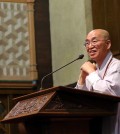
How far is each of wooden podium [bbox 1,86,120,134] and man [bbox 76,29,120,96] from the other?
15cm

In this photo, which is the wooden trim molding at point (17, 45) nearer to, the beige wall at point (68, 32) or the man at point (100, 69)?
the beige wall at point (68, 32)

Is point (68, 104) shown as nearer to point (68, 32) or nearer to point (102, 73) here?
point (102, 73)

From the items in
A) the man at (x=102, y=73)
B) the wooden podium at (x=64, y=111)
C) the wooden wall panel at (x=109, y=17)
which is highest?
the wooden wall panel at (x=109, y=17)

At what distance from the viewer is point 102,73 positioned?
3.11m

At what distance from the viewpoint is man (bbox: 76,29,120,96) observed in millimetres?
2898

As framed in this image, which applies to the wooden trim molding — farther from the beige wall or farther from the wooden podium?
the wooden podium

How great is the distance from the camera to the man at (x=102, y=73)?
9.29ft

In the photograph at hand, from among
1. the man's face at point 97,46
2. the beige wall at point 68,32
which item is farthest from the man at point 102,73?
the beige wall at point 68,32

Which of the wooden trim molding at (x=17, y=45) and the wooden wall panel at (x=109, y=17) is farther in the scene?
the wooden trim molding at (x=17, y=45)

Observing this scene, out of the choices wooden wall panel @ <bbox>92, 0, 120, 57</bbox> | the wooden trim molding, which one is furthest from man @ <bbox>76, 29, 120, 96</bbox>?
the wooden trim molding

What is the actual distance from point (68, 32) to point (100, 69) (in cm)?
373

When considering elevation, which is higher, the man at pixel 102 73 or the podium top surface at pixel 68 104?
the man at pixel 102 73

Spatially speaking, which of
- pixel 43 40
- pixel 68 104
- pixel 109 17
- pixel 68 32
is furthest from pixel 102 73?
pixel 43 40

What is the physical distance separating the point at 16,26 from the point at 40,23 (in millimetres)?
437
